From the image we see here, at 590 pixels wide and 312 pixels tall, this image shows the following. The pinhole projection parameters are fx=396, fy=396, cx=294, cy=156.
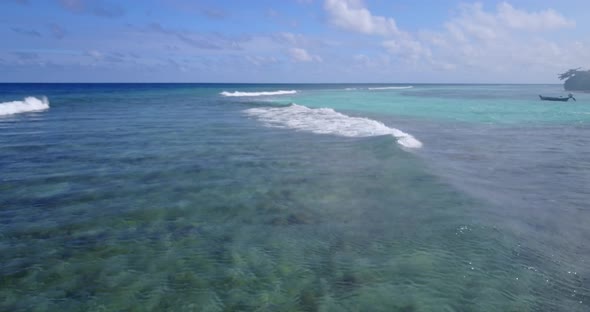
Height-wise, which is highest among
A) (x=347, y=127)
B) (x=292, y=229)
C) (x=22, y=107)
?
(x=22, y=107)

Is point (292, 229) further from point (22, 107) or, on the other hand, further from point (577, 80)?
point (577, 80)

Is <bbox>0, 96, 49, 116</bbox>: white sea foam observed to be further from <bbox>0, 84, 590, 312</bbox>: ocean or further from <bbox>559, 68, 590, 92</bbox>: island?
<bbox>559, 68, 590, 92</bbox>: island

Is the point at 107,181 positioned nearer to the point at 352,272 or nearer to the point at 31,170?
the point at 31,170

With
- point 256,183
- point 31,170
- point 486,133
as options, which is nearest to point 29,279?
point 256,183

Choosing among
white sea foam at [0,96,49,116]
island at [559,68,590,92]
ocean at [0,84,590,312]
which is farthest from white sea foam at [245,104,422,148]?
island at [559,68,590,92]

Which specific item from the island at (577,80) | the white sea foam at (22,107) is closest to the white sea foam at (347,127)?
the white sea foam at (22,107)

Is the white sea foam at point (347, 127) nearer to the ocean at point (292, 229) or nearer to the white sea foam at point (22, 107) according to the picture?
the ocean at point (292, 229)

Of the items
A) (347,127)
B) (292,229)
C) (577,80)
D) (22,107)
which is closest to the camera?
(292,229)

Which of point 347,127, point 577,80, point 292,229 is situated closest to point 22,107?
point 347,127
